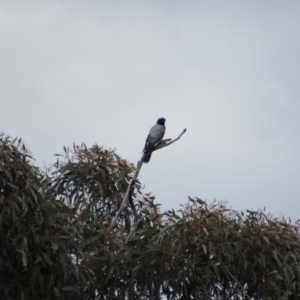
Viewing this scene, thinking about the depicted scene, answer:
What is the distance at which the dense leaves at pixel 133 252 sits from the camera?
34.2ft

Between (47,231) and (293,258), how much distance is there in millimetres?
2976

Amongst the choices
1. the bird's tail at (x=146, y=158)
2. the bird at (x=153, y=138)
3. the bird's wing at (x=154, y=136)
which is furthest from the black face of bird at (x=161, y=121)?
the bird's tail at (x=146, y=158)

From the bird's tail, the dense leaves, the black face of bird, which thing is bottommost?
the dense leaves

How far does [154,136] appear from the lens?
12930 millimetres

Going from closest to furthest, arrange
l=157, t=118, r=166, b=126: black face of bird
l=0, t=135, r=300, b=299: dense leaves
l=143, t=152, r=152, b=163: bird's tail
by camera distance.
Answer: l=0, t=135, r=300, b=299: dense leaves
l=143, t=152, r=152, b=163: bird's tail
l=157, t=118, r=166, b=126: black face of bird

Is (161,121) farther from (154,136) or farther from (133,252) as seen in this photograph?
(133,252)

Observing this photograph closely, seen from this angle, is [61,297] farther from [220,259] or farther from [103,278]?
[220,259]

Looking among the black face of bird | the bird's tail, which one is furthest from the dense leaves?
the black face of bird

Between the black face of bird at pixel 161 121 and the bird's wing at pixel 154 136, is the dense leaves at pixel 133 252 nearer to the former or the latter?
the bird's wing at pixel 154 136

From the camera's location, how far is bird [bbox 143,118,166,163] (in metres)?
12.4

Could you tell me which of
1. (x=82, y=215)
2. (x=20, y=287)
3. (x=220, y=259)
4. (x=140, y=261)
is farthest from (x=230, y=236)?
(x=20, y=287)

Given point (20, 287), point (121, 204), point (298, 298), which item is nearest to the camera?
point (20, 287)

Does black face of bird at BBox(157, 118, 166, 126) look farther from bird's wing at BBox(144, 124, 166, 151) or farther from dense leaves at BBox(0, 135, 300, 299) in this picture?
dense leaves at BBox(0, 135, 300, 299)

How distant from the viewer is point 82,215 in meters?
11.2
